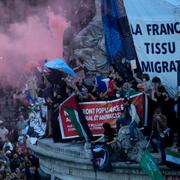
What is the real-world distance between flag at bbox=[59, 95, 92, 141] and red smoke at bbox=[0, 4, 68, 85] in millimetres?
9358

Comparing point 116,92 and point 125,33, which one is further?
point 125,33

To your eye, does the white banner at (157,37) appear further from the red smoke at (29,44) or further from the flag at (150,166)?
the red smoke at (29,44)

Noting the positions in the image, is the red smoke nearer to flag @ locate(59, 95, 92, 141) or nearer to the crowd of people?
the crowd of people

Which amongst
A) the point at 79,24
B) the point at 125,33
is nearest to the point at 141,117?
the point at 125,33

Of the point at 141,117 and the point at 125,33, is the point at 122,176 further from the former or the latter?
the point at 125,33

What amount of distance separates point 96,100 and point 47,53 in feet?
38.2

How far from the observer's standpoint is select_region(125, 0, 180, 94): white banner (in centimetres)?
1424

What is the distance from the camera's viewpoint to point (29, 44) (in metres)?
27.4

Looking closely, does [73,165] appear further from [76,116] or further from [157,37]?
[157,37]

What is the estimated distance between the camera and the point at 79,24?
64.1 feet

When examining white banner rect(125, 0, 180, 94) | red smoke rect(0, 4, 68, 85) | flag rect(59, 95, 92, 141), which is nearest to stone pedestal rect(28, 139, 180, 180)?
flag rect(59, 95, 92, 141)

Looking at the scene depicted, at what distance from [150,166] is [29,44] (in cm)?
1579

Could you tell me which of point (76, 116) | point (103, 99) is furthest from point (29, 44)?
point (103, 99)

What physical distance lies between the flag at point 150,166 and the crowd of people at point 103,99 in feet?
0.85
